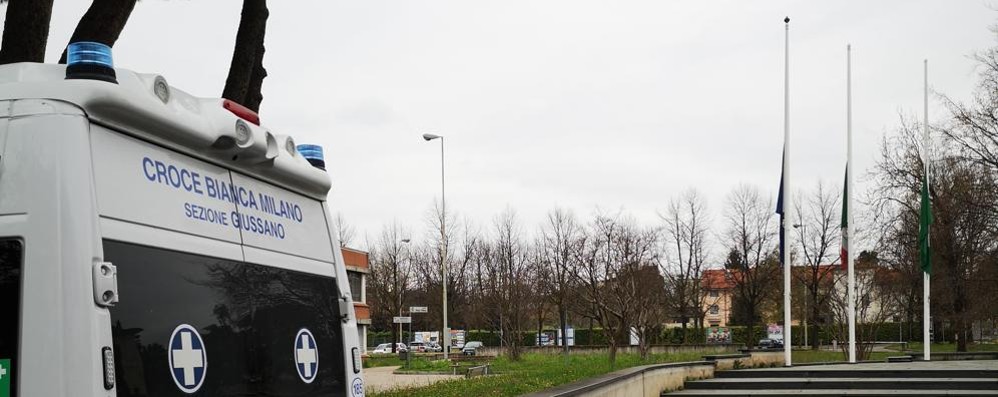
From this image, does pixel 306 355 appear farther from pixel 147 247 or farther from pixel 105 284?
pixel 105 284

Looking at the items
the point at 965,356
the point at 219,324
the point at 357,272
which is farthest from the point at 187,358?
the point at 357,272

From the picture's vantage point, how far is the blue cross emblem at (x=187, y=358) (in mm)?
3287

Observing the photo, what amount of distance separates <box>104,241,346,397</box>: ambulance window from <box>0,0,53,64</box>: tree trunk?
14.6ft

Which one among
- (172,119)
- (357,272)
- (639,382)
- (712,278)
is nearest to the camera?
(172,119)

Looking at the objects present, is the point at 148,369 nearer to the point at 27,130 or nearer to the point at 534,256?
the point at 27,130

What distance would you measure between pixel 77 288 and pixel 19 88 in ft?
2.33

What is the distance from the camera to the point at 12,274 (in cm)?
285

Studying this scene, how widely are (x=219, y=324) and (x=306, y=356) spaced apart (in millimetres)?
785

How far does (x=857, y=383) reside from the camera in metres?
17.2

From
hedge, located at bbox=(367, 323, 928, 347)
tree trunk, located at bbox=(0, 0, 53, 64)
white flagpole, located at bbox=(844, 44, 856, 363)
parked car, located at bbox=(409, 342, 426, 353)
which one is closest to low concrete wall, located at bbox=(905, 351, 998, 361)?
white flagpole, located at bbox=(844, 44, 856, 363)

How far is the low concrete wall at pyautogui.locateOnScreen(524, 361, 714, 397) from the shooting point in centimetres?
1134

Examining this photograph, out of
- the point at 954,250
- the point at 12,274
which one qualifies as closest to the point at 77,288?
the point at 12,274

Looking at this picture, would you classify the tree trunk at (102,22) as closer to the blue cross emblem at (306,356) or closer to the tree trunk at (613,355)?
the blue cross emblem at (306,356)

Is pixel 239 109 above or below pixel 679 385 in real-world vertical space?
above
